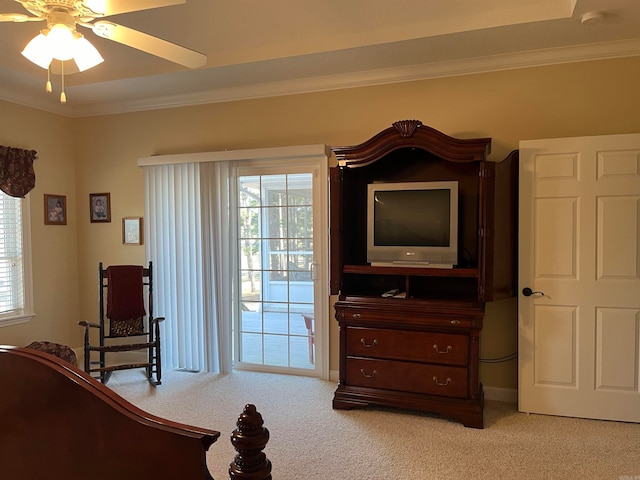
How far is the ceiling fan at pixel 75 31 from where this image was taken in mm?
1921

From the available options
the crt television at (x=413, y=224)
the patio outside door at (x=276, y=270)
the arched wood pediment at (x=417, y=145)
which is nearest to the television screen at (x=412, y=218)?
the crt television at (x=413, y=224)

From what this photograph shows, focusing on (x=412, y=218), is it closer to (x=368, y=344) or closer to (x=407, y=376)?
(x=368, y=344)

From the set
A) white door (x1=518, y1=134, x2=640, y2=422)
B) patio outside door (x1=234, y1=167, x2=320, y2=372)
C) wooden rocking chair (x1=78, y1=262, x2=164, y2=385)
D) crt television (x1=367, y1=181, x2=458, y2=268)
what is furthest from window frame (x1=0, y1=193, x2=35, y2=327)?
white door (x1=518, y1=134, x2=640, y2=422)

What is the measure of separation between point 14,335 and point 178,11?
324 cm

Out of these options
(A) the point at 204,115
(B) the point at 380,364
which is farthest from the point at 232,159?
(B) the point at 380,364

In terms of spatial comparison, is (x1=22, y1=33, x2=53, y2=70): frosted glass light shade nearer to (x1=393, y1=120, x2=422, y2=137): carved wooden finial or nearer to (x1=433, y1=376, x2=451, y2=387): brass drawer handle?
(x1=393, y1=120, x2=422, y2=137): carved wooden finial

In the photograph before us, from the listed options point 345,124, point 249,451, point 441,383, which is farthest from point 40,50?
point 441,383

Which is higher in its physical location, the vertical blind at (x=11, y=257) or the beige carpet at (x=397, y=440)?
the vertical blind at (x=11, y=257)

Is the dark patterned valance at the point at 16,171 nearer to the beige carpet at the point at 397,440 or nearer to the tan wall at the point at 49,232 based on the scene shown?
the tan wall at the point at 49,232

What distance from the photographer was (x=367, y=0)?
2.77m

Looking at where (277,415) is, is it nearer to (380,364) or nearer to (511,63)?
(380,364)

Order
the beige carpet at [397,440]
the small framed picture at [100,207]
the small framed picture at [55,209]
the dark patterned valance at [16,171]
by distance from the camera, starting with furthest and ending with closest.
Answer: the small framed picture at [100,207]
the small framed picture at [55,209]
the dark patterned valance at [16,171]
the beige carpet at [397,440]

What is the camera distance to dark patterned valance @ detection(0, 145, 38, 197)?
13.2ft

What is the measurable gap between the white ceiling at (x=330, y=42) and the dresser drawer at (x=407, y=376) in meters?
2.20
